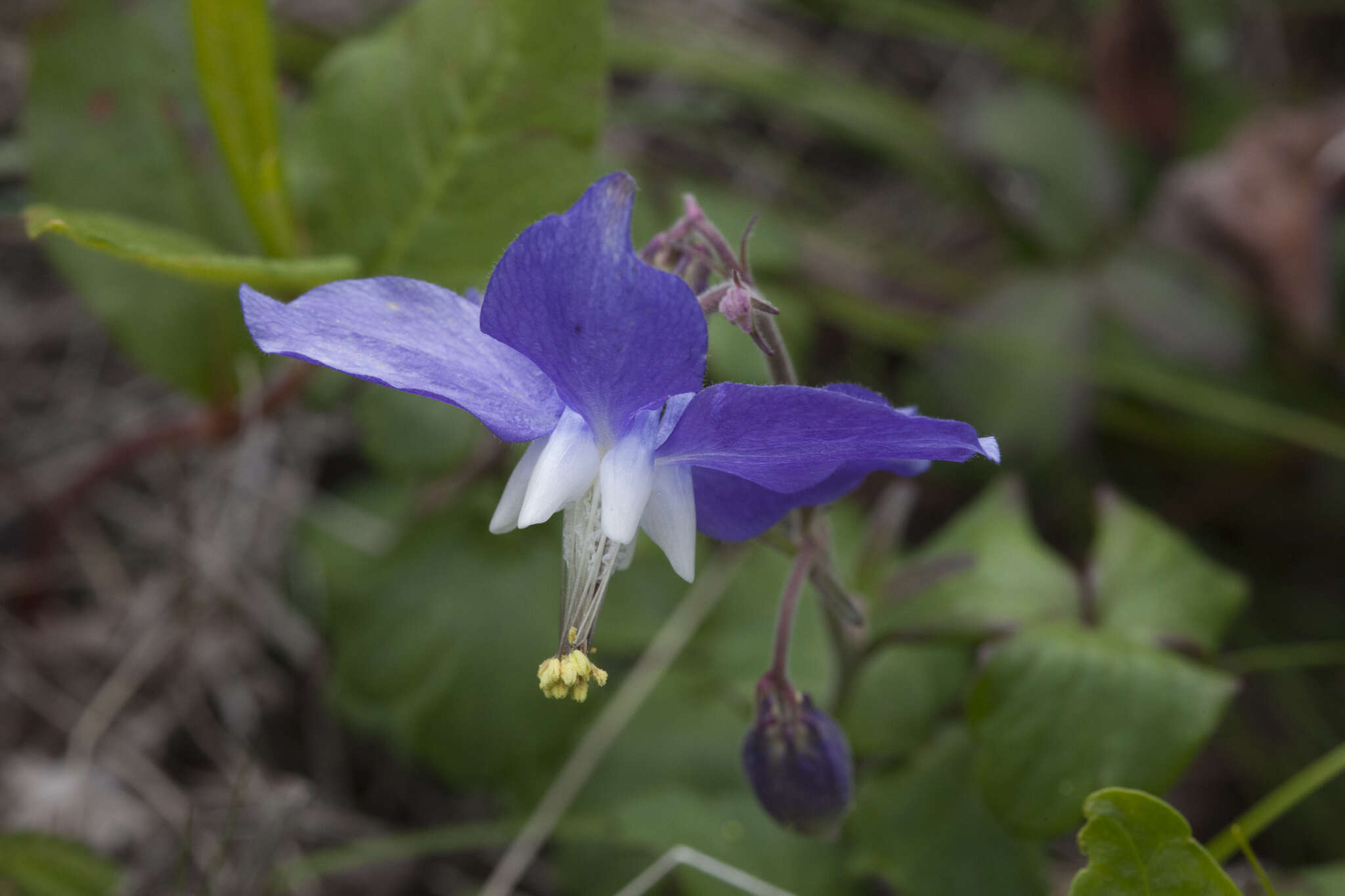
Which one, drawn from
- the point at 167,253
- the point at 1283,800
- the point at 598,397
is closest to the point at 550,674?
the point at 598,397

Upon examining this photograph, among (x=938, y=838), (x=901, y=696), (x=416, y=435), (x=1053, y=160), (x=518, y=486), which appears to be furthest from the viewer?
(x=1053, y=160)

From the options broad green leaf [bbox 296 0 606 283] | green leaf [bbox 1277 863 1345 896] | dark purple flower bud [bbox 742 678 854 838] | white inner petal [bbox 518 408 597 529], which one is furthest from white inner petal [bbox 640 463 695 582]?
green leaf [bbox 1277 863 1345 896]

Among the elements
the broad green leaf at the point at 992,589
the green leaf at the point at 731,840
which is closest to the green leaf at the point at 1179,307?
the broad green leaf at the point at 992,589

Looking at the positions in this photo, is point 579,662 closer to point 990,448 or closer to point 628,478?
point 628,478

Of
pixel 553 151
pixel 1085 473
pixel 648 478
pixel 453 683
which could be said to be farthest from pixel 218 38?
pixel 1085 473

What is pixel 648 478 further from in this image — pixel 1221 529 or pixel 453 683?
pixel 1221 529

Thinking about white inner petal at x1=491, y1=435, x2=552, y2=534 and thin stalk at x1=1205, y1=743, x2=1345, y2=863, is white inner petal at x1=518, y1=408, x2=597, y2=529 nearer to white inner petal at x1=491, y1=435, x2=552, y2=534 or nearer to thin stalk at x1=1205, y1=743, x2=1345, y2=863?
white inner petal at x1=491, y1=435, x2=552, y2=534

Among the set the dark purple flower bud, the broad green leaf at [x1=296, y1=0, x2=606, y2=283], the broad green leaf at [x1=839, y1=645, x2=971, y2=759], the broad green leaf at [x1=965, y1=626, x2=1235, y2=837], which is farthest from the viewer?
the broad green leaf at [x1=839, y1=645, x2=971, y2=759]
